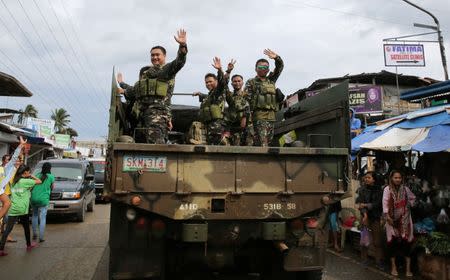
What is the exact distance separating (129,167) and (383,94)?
22606 mm

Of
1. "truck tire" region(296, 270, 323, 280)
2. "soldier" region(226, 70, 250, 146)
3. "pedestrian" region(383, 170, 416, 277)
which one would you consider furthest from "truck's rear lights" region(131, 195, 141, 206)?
"pedestrian" region(383, 170, 416, 277)

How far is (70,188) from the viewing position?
11.9 m

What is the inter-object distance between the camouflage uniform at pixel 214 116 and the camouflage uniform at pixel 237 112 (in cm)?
28

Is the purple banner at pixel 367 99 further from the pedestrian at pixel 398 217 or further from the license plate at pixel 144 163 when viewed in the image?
the license plate at pixel 144 163

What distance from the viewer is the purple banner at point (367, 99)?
911 inches

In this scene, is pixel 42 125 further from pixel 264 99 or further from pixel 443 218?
pixel 443 218

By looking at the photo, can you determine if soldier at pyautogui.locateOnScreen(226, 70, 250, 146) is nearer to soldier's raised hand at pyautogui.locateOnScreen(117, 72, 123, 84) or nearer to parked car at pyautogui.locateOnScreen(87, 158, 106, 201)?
soldier's raised hand at pyautogui.locateOnScreen(117, 72, 123, 84)

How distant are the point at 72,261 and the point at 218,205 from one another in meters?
4.29

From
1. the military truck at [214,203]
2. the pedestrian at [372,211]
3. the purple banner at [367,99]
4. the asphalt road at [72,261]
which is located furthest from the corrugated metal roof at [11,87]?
the purple banner at [367,99]

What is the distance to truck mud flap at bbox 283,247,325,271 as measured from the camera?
4246mm

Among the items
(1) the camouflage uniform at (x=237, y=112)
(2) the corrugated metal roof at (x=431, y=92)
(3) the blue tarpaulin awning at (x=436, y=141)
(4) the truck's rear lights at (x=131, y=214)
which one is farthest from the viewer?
(2) the corrugated metal roof at (x=431, y=92)

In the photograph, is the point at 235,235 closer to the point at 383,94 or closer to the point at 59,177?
the point at 59,177

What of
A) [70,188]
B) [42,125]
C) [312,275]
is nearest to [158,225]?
[312,275]

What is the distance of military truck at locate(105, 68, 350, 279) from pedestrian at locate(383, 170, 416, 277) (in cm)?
251
